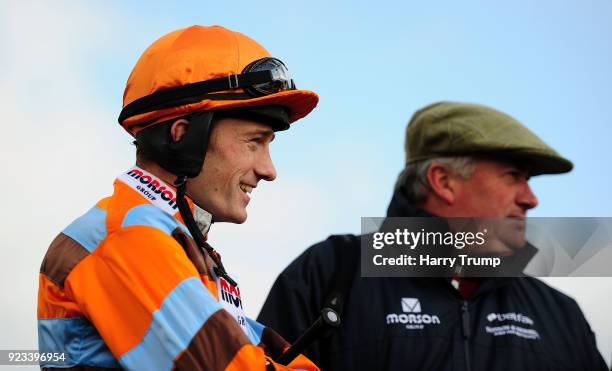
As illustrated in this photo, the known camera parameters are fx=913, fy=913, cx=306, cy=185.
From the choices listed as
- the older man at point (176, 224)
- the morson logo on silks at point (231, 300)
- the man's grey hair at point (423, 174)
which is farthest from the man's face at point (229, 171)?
the man's grey hair at point (423, 174)

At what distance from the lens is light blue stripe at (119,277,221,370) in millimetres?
3131

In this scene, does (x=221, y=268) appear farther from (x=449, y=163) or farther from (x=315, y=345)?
(x=449, y=163)

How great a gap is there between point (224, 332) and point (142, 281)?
13.3 inches

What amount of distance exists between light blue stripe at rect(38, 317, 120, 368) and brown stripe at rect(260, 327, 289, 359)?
88 cm

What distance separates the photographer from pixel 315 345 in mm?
4449

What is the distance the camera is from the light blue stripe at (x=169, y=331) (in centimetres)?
313

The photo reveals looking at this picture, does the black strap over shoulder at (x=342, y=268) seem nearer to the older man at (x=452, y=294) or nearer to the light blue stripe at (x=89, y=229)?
the older man at (x=452, y=294)

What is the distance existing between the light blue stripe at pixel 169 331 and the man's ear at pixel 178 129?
0.88 metres

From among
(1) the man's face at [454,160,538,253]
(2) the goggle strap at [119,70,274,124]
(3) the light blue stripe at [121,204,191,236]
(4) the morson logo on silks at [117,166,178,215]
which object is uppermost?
(2) the goggle strap at [119,70,274,124]

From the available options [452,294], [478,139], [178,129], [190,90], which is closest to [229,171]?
[178,129]

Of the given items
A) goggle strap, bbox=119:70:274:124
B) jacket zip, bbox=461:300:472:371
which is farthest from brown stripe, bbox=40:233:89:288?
jacket zip, bbox=461:300:472:371

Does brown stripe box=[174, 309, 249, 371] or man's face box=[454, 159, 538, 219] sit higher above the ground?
man's face box=[454, 159, 538, 219]

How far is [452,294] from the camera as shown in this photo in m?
4.71

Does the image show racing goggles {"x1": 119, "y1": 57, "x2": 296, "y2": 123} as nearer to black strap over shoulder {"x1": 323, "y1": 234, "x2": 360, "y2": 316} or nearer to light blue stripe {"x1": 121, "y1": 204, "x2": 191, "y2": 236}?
light blue stripe {"x1": 121, "y1": 204, "x2": 191, "y2": 236}
